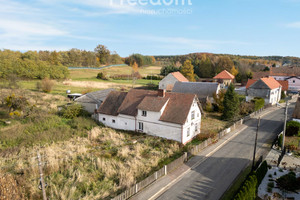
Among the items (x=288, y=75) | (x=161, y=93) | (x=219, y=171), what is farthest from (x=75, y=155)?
(x=288, y=75)

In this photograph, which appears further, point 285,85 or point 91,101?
point 285,85

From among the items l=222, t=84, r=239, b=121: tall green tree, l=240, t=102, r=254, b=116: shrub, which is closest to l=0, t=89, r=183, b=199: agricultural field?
l=222, t=84, r=239, b=121: tall green tree

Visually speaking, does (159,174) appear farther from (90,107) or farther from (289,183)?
(90,107)

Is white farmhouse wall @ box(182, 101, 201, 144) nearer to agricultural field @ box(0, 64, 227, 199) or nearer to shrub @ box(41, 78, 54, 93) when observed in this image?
agricultural field @ box(0, 64, 227, 199)

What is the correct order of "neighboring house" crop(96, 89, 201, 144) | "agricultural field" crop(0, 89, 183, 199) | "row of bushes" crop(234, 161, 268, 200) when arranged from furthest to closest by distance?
"neighboring house" crop(96, 89, 201, 144) → "agricultural field" crop(0, 89, 183, 199) → "row of bushes" crop(234, 161, 268, 200)

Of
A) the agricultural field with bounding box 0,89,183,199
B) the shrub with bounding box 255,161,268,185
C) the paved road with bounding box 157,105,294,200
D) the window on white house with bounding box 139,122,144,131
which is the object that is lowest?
the paved road with bounding box 157,105,294,200

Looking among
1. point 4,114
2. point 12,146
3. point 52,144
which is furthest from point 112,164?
point 4,114

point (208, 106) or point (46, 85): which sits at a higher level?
point (46, 85)
